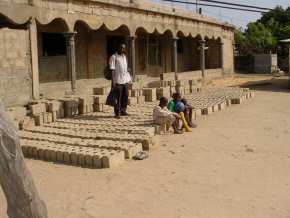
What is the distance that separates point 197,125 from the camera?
9961 mm

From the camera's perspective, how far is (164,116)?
873cm

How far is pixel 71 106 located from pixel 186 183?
559 cm

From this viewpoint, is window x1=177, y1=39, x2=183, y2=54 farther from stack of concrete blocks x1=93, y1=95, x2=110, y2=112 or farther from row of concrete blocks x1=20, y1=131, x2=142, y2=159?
row of concrete blocks x1=20, y1=131, x2=142, y2=159

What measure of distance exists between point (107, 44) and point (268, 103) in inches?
263

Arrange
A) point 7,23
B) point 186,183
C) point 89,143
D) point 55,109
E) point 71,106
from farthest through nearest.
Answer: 1. point 7,23
2. point 71,106
3. point 55,109
4. point 89,143
5. point 186,183

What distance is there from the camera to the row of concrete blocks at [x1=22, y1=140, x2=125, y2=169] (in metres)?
6.41

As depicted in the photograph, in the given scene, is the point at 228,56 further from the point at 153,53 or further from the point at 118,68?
the point at 118,68

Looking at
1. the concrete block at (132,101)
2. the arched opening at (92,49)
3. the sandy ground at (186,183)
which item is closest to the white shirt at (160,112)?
the sandy ground at (186,183)

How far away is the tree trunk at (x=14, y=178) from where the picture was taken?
305cm

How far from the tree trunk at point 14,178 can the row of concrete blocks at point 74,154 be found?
10.1ft

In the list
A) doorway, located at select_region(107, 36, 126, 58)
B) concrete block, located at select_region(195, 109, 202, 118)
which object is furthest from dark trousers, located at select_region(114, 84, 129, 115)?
doorway, located at select_region(107, 36, 126, 58)

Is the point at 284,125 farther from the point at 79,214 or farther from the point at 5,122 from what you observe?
the point at 5,122

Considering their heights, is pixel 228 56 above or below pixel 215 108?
above

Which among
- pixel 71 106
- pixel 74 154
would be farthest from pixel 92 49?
pixel 74 154
